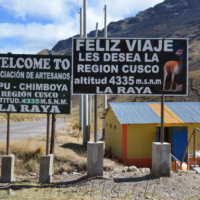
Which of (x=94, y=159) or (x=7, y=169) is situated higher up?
(x=94, y=159)

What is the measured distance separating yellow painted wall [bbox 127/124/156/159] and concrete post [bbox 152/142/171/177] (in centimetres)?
715

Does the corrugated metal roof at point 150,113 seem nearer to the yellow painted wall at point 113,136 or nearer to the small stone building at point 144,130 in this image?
the small stone building at point 144,130

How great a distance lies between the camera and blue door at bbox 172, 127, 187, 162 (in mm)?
→ 15805

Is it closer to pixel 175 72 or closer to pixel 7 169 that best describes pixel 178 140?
pixel 175 72

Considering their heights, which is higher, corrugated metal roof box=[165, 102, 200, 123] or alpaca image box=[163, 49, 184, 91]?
alpaca image box=[163, 49, 184, 91]

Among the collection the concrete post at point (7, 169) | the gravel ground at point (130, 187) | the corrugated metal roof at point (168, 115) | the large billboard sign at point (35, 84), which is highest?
the large billboard sign at point (35, 84)

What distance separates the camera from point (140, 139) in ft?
51.3

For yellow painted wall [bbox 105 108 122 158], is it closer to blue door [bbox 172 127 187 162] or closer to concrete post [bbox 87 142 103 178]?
blue door [bbox 172 127 187 162]

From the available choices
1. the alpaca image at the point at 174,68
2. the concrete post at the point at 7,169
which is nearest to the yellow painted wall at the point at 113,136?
the alpaca image at the point at 174,68

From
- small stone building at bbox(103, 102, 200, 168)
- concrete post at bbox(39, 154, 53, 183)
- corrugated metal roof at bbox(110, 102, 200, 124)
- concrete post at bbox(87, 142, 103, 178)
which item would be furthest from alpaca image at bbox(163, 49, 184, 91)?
corrugated metal roof at bbox(110, 102, 200, 124)

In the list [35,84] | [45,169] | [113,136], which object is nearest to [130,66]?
[35,84]

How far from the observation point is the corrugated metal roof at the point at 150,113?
52.0 feet

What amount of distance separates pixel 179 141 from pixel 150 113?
2.36 metres

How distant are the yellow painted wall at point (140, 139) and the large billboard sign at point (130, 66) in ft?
24.4
